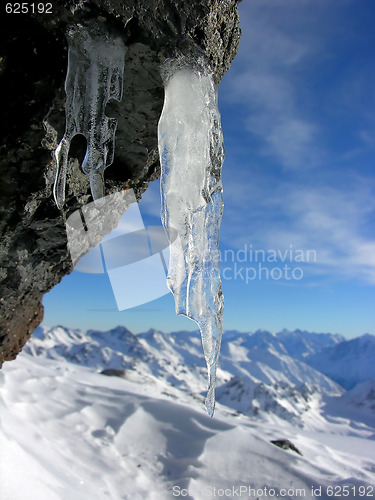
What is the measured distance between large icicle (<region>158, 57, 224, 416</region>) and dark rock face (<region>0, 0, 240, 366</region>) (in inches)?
11.2

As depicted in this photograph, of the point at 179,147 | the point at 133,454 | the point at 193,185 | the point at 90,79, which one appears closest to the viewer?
the point at 90,79

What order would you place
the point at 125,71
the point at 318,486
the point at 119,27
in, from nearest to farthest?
the point at 119,27 < the point at 125,71 < the point at 318,486

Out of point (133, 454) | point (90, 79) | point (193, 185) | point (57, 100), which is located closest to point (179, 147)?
point (193, 185)

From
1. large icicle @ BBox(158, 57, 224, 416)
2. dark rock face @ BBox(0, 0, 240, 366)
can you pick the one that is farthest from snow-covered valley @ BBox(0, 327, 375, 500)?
large icicle @ BBox(158, 57, 224, 416)

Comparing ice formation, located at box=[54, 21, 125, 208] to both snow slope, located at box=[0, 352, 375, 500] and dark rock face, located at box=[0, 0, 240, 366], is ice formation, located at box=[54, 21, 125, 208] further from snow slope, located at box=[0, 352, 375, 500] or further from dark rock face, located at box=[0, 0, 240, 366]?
snow slope, located at box=[0, 352, 375, 500]

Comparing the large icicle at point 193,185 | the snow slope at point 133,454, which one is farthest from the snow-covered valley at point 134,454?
the large icicle at point 193,185

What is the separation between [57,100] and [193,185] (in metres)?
1.42

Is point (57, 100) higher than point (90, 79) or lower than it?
lower

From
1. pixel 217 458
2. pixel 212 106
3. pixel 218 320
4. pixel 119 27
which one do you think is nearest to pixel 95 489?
pixel 217 458

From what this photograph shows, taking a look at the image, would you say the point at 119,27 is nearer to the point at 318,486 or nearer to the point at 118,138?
the point at 118,138

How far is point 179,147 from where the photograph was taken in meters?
3.03

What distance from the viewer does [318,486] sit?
243 inches

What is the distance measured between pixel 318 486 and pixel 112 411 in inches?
225

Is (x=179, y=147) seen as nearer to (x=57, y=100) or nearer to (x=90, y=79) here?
(x=90, y=79)
